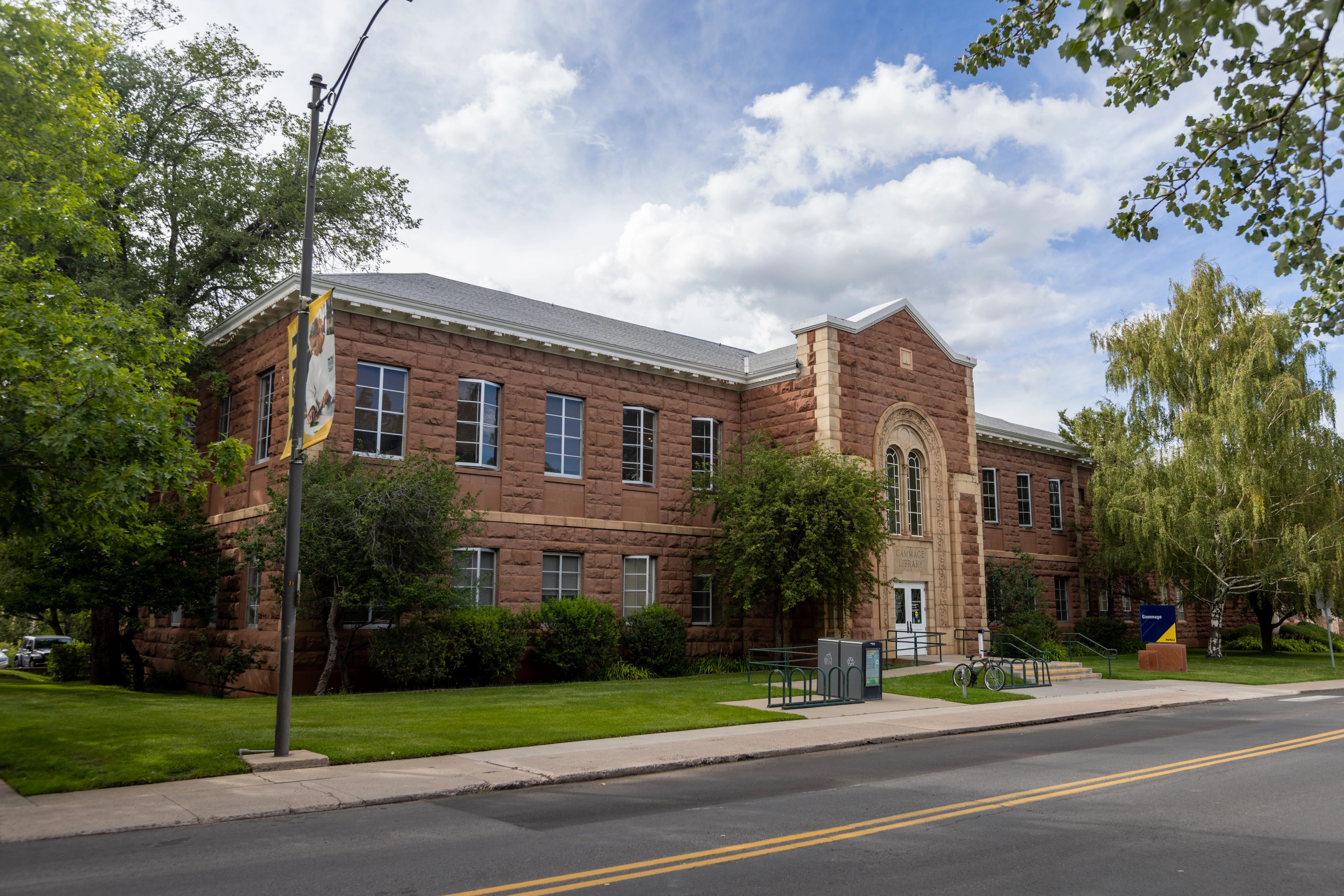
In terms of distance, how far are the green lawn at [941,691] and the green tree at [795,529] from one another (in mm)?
2602

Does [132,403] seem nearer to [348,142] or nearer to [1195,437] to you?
[348,142]

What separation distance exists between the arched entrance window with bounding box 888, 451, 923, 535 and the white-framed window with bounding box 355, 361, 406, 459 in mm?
14420

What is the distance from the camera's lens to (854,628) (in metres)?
24.2

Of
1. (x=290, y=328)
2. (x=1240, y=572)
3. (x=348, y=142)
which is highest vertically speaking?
(x=348, y=142)

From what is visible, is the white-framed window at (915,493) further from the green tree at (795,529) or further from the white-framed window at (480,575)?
the white-framed window at (480,575)

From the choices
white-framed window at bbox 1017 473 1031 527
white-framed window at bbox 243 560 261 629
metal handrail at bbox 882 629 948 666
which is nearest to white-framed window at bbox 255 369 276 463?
white-framed window at bbox 243 560 261 629

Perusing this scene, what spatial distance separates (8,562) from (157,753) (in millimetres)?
18792

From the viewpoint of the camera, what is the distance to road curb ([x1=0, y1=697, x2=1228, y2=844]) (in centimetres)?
779

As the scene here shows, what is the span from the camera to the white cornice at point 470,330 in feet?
63.5

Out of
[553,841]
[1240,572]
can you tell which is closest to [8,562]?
→ [553,841]

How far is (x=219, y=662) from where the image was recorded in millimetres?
20109

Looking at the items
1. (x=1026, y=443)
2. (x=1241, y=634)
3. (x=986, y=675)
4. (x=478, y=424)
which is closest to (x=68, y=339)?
(x=478, y=424)

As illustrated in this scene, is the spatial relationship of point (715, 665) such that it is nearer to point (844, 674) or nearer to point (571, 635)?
point (571, 635)

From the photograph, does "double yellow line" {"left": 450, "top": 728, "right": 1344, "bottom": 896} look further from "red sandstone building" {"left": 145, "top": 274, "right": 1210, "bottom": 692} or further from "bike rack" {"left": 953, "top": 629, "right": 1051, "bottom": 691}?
"red sandstone building" {"left": 145, "top": 274, "right": 1210, "bottom": 692}
